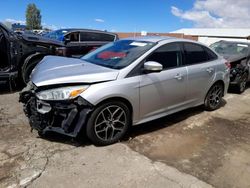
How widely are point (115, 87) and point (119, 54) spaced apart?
929 millimetres

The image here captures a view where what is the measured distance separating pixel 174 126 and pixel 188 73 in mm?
1005

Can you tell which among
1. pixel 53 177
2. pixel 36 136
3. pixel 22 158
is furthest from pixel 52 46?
pixel 53 177

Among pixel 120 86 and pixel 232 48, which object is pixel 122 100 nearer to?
pixel 120 86

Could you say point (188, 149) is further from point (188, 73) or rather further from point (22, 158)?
point (22, 158)

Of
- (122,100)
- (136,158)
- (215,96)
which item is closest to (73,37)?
(215,96)

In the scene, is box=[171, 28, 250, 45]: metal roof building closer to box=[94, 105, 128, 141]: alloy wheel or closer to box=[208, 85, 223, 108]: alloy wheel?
box=[208, 85, 223, 108]: alloy wheel

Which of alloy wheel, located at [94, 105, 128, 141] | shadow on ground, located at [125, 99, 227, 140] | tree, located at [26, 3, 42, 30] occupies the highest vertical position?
tree, located at [26, 3, 42, 30]

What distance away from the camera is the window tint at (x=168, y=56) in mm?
4758

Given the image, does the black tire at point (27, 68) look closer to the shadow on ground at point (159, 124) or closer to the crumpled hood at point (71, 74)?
the crumpled hood at point (71, 74)

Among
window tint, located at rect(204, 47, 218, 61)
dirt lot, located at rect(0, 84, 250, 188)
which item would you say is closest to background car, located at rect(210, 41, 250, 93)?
window tint, located at rect(204, 47, 218, 61)

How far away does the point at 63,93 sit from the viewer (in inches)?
152

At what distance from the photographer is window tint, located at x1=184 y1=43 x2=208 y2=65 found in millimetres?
5379

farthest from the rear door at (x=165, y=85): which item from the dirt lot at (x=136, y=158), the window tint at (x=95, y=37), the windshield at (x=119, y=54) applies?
the window tint at (x=95, y=37)

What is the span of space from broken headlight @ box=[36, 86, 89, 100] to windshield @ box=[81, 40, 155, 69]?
2.51ft
